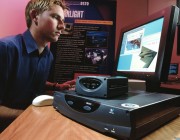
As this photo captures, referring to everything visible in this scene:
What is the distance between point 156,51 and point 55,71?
5.33ft

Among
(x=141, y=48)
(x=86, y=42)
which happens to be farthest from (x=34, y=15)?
(x=141, y=48)

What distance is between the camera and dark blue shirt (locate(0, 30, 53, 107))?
4.32ft

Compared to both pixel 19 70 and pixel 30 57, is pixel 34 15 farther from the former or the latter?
pixel 19 70

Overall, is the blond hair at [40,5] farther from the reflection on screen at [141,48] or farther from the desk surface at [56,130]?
the desk surface at [56,130]

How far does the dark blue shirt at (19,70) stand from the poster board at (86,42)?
66 cm

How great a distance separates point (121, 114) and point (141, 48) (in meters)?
0.46

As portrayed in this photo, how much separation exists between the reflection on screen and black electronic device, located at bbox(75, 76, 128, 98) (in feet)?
0.49

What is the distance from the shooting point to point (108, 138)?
1.58ft

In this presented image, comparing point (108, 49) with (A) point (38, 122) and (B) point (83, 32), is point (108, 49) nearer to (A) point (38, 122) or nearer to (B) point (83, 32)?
(B) point (83, 32)

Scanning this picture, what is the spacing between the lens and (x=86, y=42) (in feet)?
7.41

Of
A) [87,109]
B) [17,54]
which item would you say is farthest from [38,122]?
[17,54]

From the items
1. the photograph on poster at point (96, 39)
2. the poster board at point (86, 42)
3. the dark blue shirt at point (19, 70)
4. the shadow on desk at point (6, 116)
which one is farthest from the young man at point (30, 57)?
the photograph on poster at point (96, 39)

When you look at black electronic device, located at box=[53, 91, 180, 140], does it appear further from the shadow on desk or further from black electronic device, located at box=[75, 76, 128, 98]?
the shadow on desk

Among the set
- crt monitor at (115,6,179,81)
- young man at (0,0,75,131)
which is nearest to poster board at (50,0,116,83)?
young man at (0,0,75,131)
